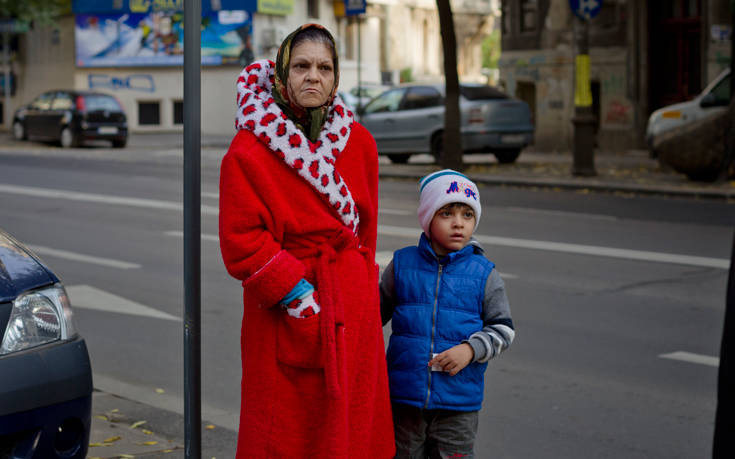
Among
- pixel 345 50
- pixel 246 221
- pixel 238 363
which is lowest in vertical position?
pixel 238 363

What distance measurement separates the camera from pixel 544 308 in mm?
8250

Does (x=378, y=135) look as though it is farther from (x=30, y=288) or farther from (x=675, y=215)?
(x=30, y=288)

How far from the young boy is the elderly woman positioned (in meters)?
0.20

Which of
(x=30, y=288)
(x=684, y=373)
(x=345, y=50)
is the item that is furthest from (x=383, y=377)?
(x=345, y=50)

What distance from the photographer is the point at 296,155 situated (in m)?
3.10

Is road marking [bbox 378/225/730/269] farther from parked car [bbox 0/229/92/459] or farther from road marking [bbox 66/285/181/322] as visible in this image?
parked car [bbox 0/229/92/459]

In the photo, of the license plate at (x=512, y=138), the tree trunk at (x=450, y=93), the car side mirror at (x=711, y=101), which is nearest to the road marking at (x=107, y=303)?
the tree trunk at (x=450, y=93)

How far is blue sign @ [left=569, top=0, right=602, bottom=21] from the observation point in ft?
61.5

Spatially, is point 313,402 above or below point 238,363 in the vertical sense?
above

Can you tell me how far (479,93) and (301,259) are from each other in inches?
789

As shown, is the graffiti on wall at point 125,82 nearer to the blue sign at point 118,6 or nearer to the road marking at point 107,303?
the blue sign at point 118,6

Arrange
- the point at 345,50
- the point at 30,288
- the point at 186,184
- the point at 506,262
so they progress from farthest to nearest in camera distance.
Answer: the point at 345,50
the point at 506,262
the point at 30,288
the point at 186,184

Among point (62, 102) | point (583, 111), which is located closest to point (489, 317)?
point (583, 111)

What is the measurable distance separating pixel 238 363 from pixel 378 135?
55.6ft
